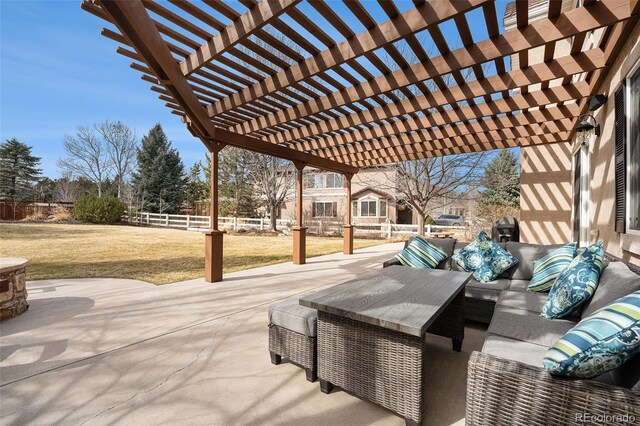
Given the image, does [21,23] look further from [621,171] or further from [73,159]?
[73,159]

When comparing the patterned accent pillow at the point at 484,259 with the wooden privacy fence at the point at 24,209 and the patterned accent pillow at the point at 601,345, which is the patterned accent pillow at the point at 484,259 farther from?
the wooden privacy fence at the point at 24,209

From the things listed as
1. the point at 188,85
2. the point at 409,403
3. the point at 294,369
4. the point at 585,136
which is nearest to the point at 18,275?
the point at 188,85

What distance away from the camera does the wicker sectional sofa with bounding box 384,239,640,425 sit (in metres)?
1.18

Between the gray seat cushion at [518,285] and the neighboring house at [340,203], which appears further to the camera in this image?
the neighboring house at [340,203]

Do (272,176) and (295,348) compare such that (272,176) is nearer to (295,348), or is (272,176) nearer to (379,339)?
(295,348)

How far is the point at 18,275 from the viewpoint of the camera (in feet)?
11.7

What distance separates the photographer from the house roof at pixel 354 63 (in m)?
2.59

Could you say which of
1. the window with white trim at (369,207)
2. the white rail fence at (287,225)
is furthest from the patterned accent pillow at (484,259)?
the window with white trim at (369,207)

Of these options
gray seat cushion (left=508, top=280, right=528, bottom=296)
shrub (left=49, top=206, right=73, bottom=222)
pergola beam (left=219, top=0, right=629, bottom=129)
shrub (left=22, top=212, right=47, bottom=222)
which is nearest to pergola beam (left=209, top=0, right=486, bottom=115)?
pergola beam (left=219, top=0, right=629, bottom=129)

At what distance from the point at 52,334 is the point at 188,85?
10.9ft

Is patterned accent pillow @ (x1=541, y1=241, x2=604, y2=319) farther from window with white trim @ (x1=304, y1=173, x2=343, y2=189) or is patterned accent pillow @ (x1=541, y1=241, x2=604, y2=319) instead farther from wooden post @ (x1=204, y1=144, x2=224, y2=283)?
window with white trim @ (x1=304, y1=173, x2=343, y2=189)

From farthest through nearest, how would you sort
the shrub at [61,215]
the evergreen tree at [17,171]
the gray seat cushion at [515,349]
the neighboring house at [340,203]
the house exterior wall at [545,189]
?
the evergreen tree at [17,171] < the neighboring house at [340,203] < the shrub at [61,215] < the house exterior wall at [545,189] < the gray seat cushion at [515,349]

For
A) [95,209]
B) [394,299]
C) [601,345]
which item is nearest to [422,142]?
[394,299]

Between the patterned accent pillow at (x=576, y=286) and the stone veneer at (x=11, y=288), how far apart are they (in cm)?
559
